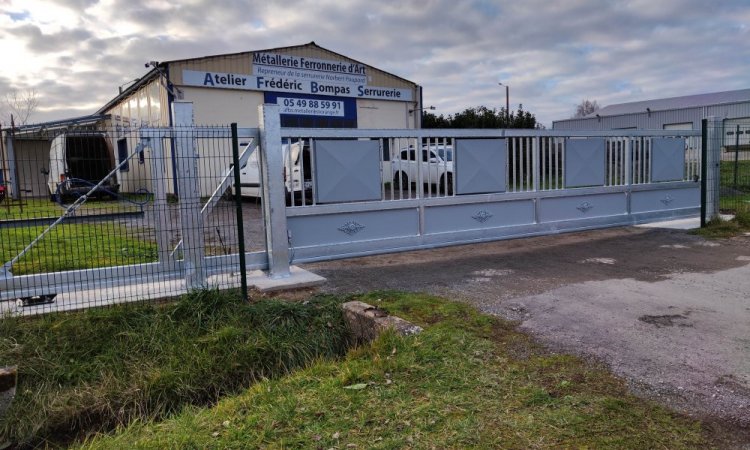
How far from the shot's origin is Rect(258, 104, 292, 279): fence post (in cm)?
680

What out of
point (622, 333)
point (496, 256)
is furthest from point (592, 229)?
point (622, 333)

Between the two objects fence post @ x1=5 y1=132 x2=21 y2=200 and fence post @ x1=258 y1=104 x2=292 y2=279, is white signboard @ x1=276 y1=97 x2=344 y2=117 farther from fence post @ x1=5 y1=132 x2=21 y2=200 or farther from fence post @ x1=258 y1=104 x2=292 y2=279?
fence post @ x1=5 y1=132 x2=21 y2=200

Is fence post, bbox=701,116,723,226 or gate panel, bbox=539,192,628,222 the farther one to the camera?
fence post, bbox=701,116,723,226

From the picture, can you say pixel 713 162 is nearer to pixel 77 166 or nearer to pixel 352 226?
pixel 352 226

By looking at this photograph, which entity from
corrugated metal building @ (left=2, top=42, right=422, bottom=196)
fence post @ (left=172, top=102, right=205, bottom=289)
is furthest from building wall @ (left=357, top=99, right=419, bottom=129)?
fence post @ (left=172, top=102, right=205, bottom=289)

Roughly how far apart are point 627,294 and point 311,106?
1838 centimetres

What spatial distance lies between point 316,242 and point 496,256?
2.76 meters

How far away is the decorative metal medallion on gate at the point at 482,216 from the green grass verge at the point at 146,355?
422 centimetres

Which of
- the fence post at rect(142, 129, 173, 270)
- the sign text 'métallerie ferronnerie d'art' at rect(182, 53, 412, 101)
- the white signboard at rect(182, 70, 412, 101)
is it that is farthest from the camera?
the sign text 'métallerie ferronnerie d'art' at rect(182, 53, 412, 101)

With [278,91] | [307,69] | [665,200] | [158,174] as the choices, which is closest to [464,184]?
[158,174]

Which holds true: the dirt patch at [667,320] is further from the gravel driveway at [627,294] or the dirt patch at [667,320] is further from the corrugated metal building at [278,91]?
the corrugated metal building at [278,91]

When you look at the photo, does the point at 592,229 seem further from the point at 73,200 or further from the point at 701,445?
the point at 73,200

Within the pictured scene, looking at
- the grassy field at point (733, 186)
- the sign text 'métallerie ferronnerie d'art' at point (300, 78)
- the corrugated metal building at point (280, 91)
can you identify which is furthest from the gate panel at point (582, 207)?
the sign text 'métallerie ferronnerie d'art' at point (300, 78)

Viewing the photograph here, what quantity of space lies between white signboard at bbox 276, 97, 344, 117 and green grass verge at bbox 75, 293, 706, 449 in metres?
18.6
